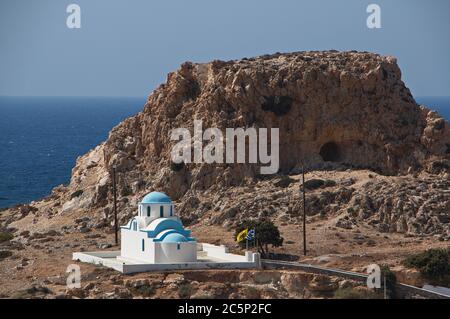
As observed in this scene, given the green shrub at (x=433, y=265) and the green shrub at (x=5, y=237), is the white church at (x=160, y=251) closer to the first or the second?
the green shrub at (x=433, y=265)

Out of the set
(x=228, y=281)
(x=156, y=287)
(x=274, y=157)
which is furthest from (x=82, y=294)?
(x=274, y=157)

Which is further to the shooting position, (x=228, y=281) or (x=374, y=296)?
(x=228, y=281)

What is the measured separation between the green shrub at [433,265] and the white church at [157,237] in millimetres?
11224

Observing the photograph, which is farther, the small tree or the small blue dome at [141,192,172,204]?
the small tree

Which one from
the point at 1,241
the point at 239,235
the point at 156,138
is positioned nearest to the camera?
the point at 239,235

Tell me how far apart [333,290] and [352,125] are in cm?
2332

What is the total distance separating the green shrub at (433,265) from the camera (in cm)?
6316

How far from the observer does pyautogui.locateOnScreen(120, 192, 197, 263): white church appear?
64.1 meters

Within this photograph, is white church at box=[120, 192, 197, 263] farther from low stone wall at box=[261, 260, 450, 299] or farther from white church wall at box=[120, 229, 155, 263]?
low stone wall at box=[261, 260, 450, 299]

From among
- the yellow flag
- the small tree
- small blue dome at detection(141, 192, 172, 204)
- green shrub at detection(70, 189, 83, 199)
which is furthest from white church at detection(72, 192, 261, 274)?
green shrub at detection(70, 189, 83, 199)

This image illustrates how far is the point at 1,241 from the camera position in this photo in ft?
259

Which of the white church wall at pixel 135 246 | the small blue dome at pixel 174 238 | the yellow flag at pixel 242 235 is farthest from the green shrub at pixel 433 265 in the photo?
the white church wall at pixel 135 246

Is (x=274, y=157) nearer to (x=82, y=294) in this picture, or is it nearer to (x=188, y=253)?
(x=188, y=253)

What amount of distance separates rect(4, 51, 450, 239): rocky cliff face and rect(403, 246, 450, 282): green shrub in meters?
14.0
